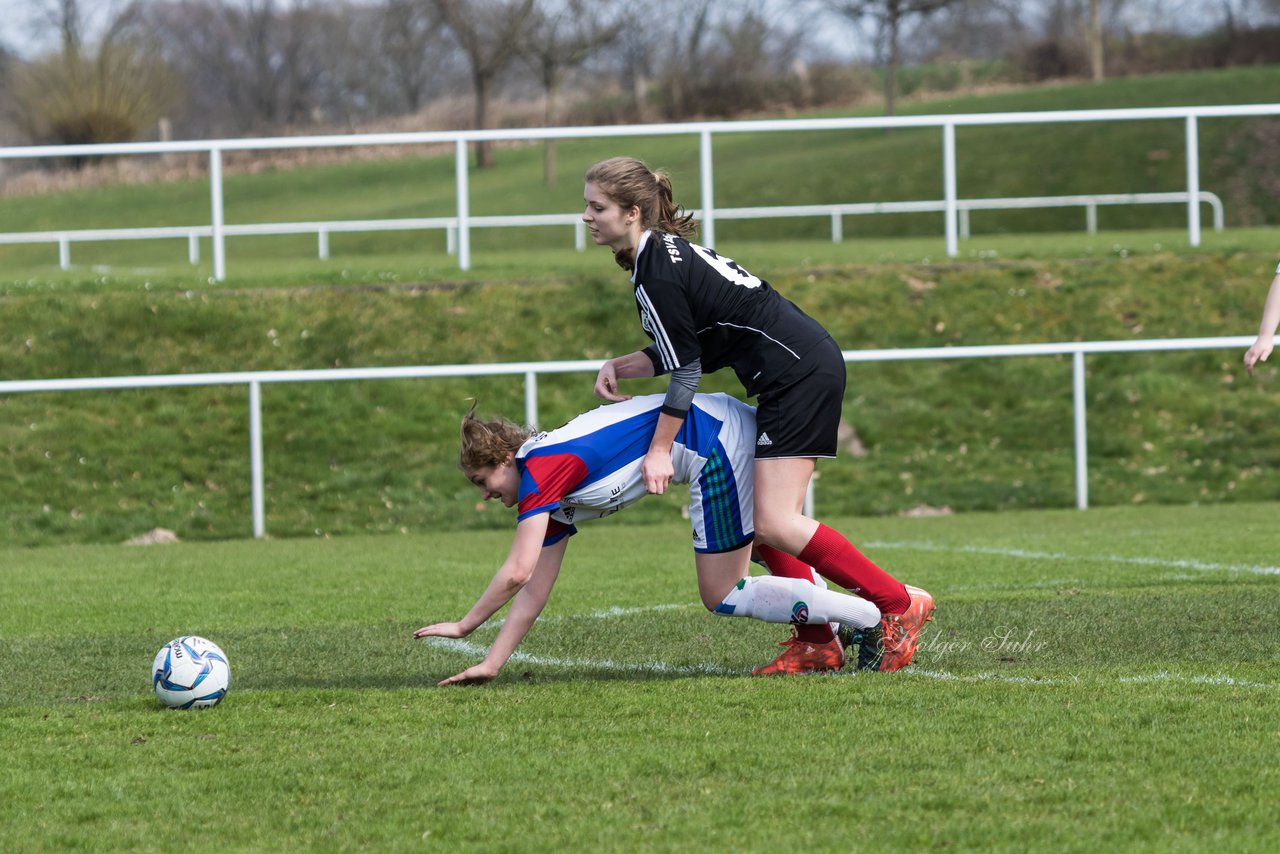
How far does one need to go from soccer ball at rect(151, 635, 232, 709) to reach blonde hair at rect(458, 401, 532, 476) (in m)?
1.01

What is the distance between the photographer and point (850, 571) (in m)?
5.68

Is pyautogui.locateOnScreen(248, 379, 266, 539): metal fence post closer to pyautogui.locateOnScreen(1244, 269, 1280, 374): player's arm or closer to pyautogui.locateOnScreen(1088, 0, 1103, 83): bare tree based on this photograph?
pyautogui.locateOnScreen(1244, 269, 1280, 374): player's arm

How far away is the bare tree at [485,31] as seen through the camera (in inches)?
Answer: 1426

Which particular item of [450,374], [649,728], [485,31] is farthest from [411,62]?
[649,728]

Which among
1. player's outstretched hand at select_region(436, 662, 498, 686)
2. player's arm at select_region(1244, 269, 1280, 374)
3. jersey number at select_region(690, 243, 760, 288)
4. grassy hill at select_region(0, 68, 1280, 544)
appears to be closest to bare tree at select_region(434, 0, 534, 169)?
grassy hill at select_region(0, 68, 1280, 544)

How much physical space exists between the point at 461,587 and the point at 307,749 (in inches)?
155

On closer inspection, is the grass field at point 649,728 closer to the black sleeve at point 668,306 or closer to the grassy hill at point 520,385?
the black sleeve at point 668,306

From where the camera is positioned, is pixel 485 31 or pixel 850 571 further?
pixel 485 31

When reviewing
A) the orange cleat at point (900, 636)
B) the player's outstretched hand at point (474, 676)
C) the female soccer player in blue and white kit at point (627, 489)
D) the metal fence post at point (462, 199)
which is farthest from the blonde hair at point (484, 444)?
the metal fence post at point (462, 199)

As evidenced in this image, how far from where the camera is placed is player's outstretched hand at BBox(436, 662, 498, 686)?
18.3 ft

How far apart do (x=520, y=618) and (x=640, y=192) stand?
1.47 m

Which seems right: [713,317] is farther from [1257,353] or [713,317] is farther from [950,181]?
[950,181]

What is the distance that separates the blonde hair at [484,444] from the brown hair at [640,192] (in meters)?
0.68

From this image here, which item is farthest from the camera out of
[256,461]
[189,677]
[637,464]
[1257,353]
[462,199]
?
[462,199]
